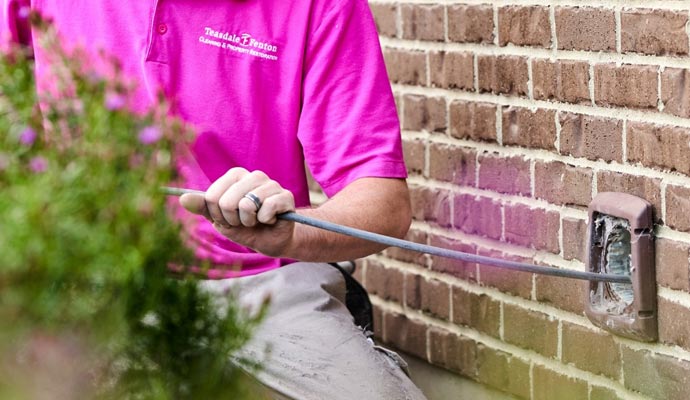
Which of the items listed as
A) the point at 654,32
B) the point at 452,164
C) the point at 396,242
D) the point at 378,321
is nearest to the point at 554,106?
the point at 654,32

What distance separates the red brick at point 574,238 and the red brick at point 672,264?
0.24 m

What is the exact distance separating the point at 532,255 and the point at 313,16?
2.62 ft

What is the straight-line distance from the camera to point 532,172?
2756 mm

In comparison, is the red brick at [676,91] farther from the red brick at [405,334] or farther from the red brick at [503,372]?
the red brick at [405,334]

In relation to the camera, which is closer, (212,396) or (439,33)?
(212,396)

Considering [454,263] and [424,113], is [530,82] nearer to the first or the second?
[424,113]

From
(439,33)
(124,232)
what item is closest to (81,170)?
(124,232)

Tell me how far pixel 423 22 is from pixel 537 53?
21.7 inches

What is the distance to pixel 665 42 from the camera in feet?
7.48

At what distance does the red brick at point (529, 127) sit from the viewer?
2.67 m

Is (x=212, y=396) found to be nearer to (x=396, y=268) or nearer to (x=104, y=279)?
(x=104, y=279)

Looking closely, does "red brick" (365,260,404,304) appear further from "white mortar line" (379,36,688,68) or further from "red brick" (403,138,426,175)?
"white mortar line" (379,36,688,68)

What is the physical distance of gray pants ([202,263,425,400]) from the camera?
2301mm

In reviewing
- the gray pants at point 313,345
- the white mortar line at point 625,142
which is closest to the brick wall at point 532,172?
the white mortar line at point 625,142
